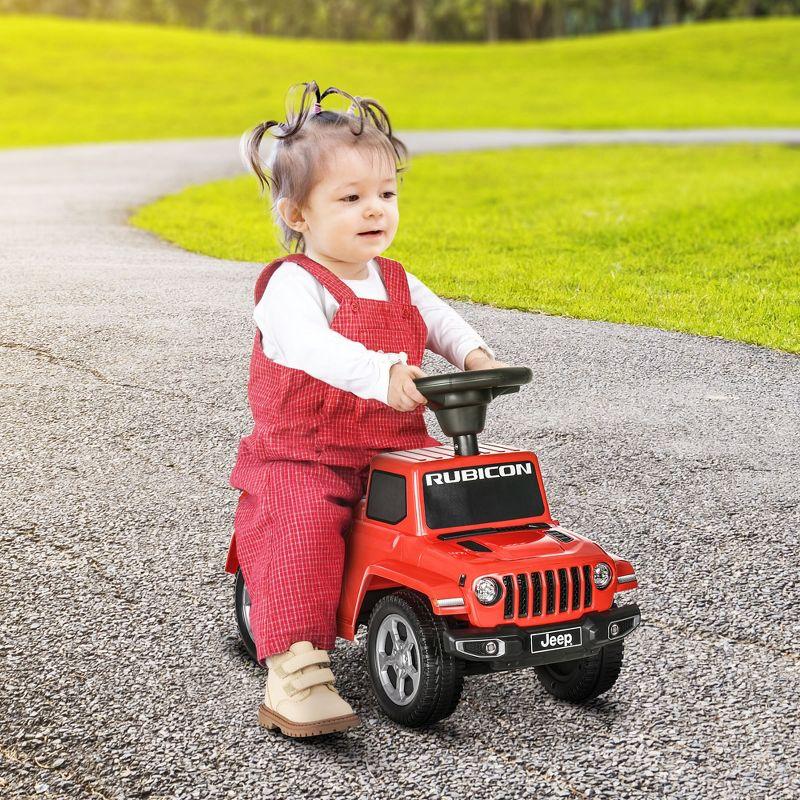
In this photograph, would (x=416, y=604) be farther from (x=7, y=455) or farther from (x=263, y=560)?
(x=7, y=455)

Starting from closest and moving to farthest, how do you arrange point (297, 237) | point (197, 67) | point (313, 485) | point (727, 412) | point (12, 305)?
1. point (313, 485)
2. point (297, 237)
3. point (727, 412)
4. point (12, 305)
5. point (197, 67)

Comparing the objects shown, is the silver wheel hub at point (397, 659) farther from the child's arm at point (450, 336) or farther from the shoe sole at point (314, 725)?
the child's arm at point (450, 336)

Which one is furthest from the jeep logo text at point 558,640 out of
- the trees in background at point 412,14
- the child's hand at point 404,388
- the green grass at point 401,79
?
the trees in background at point 412,14

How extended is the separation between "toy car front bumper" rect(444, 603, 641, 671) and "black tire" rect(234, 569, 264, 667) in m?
0.84

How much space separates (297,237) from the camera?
3.36 m

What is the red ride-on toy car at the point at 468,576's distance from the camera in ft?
9.18

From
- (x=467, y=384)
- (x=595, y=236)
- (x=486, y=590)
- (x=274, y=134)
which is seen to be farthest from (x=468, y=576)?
(x=595, y=236)

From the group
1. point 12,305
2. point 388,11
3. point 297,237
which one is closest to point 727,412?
point 297,237

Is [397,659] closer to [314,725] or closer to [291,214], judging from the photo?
[314,725]

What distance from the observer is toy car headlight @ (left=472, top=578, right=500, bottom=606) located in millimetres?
2775

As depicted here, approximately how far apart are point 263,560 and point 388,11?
6939 cm

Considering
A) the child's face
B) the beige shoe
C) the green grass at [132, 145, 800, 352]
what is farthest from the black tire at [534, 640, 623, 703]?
the green grass at [132, 145, 800, 352]

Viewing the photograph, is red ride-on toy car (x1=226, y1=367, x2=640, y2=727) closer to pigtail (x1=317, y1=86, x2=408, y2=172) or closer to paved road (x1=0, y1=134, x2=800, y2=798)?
paved road (x1=0, y1=134, x2=800, y2=798)

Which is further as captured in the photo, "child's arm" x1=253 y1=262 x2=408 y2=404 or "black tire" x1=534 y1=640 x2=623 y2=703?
"black tire" x1=534 y1=640 x2=623 y2=703
